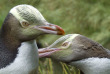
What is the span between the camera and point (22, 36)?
1.70 m

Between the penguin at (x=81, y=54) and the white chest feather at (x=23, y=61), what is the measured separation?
0.36 m

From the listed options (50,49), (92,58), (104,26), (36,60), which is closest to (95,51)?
(92,58)

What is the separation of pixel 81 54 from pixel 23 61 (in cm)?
48

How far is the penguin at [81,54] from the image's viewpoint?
2064 millimetres

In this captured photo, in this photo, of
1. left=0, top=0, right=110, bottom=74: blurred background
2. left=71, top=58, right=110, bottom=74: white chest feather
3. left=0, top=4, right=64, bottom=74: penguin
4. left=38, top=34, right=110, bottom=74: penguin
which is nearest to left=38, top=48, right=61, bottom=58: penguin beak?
left=38, top=34, right=110, bottom=74: penguin

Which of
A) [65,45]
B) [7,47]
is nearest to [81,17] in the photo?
[65,45]

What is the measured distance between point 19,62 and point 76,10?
2.74m

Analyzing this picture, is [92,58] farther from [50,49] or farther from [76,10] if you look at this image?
[76,10]

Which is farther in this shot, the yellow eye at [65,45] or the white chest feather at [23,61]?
the yellow eye at [65,45]

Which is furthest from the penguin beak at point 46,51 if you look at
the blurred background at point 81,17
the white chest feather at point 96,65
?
the blurred background at point 81,17

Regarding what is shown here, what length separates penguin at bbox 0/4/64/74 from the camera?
169 cm

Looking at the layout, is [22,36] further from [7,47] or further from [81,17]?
[81,17]

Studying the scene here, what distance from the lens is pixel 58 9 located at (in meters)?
4.39

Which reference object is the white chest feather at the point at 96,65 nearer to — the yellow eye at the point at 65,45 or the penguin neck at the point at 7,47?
the yellow eye at the point at 65,45
